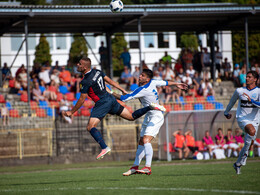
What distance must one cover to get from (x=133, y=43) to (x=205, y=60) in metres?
27.1

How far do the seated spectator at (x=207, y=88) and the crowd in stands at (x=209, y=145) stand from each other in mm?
4840

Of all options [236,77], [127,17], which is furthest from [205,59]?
[127,17]

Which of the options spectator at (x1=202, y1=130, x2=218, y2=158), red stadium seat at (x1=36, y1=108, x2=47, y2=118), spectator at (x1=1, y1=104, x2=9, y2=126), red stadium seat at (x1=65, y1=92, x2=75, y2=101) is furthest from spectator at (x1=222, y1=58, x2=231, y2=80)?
spectator at (x1=1, y1=104, x2=9, y2=126)

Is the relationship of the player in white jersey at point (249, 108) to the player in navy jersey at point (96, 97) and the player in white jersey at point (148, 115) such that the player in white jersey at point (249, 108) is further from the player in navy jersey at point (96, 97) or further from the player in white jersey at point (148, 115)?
the player in navy jersey at point (96, 97)

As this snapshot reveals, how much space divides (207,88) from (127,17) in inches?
232

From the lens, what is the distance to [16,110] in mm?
20656

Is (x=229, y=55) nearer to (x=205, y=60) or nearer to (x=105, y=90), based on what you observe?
(x=205, y=60)

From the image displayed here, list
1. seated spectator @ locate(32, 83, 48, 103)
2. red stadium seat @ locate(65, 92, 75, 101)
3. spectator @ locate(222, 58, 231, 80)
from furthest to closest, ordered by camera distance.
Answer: spectator @ locate(222, 58, 231, 80), red stadium seat @ locate(65, 92, 75, 101), seated spectator @ locate(32, 83, 48, 103)

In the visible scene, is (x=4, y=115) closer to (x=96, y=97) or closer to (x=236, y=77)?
(x=96, y=97)

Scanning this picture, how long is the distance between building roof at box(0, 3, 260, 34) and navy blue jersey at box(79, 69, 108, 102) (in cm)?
1313

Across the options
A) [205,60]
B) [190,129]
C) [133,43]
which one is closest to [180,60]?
[205,60]

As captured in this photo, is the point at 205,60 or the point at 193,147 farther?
the point at 205,60

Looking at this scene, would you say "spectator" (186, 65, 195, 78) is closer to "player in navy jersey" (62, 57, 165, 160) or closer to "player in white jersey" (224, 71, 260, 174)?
"player in white jersey" (224, 71, 260, 174)

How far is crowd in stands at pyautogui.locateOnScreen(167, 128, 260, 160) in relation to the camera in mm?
20234
